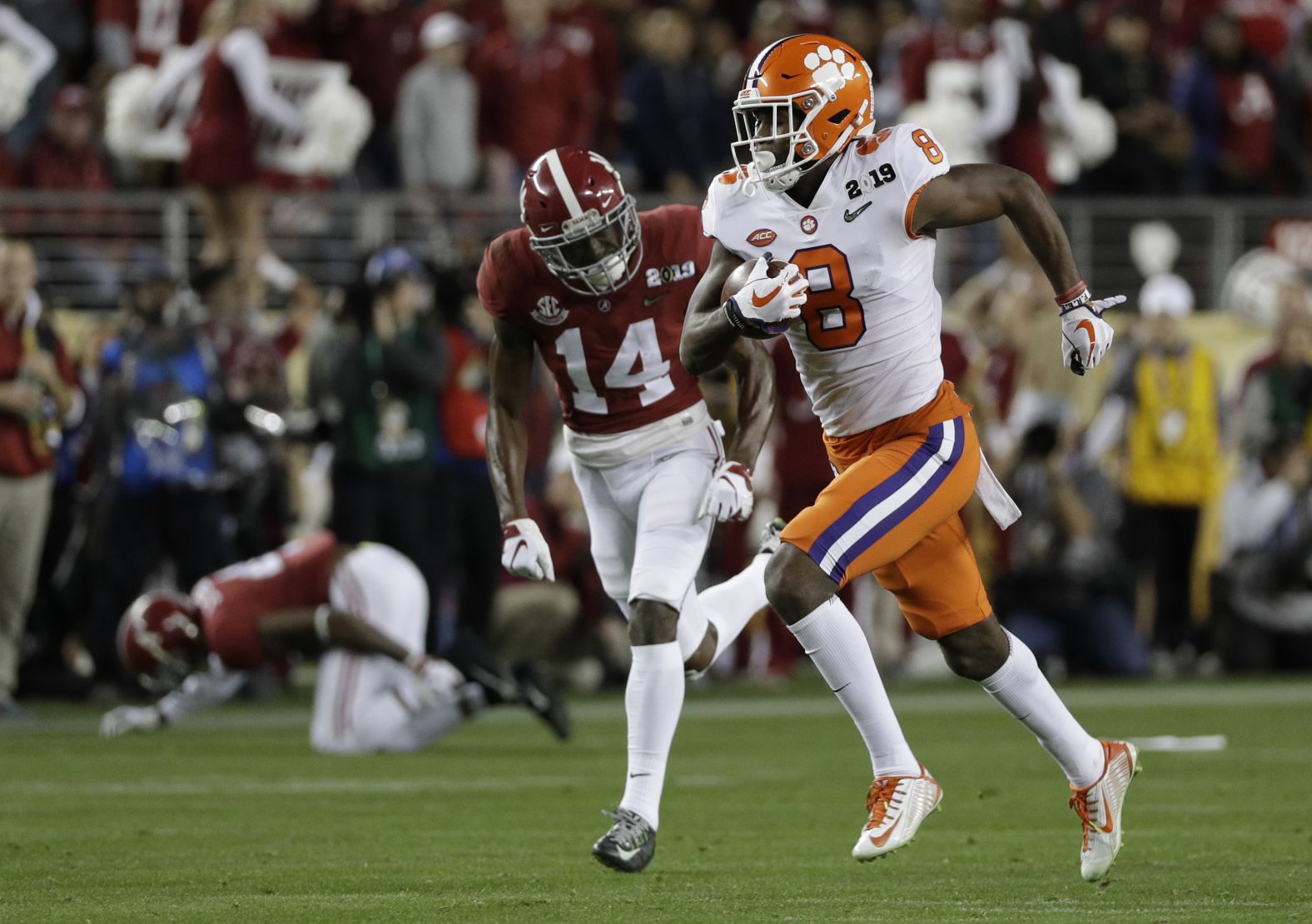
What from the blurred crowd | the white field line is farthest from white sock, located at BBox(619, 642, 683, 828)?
the blurred crowd

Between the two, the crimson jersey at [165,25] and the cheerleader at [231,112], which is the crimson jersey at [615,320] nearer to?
the cheerleader at [231,112]

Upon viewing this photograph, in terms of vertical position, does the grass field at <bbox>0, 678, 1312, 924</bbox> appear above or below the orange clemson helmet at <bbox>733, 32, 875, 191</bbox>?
→ below

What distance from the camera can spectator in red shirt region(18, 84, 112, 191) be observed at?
1437 cm

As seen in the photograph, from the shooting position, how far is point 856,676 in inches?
234

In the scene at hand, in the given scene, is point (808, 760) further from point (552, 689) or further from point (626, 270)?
point (626, 270)

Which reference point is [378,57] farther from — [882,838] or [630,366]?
[882,838]

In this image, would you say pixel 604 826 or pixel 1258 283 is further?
pixel 1258 283

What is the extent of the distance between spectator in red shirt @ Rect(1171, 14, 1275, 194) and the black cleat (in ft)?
31.7

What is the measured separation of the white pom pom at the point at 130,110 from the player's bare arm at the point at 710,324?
8.64m

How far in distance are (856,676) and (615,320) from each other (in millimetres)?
1717

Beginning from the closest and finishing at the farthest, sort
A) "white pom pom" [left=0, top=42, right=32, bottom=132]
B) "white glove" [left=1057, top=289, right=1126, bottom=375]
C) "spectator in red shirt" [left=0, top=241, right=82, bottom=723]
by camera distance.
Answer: "white glove" [left=1057, top=289, right=1126, bottom=375] < "spectator in red shirt" [left=0, top=241, right=82, bottom=723] < "white pom pom" [left=0, top=42, right=32, bottom=132]

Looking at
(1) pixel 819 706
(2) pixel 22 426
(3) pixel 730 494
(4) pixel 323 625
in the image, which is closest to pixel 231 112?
(2) pixel 22 426

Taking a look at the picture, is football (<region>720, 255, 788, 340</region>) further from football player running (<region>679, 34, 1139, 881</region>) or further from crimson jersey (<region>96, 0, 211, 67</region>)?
crimson jersey (<region>96, 0, 211, 67</region>)

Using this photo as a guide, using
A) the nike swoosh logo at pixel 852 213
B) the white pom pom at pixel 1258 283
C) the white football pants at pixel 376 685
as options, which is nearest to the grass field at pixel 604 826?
the white football pants at pixel 376 685
